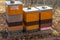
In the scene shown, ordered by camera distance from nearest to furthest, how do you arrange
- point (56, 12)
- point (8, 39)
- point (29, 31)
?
point (8, 39)
point (29, 31)
point (56, 12)

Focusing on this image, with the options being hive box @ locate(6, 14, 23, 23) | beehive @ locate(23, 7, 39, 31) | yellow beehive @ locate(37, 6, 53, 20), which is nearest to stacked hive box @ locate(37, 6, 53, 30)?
yellow beehive @ locate(37, 6, 53, 20)

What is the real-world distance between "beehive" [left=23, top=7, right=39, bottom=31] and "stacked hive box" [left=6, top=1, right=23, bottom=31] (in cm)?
15

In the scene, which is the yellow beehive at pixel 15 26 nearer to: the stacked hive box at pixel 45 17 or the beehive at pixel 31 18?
the beehive at pixel 31 18

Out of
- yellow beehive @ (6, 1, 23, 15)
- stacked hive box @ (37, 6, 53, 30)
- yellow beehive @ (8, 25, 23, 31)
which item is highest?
yellow beehive @ (6, 1, 23, 15)

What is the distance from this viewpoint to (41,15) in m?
4.79

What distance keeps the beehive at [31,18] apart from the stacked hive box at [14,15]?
15cm

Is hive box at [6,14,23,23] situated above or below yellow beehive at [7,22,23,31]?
above

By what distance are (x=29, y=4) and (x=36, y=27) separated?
8.97ft

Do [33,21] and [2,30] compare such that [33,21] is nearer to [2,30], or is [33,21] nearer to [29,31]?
[29,31]

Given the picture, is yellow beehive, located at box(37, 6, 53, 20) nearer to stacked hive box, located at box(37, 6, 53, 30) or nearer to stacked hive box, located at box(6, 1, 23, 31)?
stacked hive box, located at box(37, 6, 53, 30)

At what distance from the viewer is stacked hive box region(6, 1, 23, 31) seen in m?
4.49

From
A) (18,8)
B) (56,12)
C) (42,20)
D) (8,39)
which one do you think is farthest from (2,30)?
(56,12)

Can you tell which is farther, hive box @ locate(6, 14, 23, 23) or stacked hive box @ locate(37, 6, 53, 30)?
stacked hive box @ locate(37, 6, 53, 30)

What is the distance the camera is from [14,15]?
4.57m
